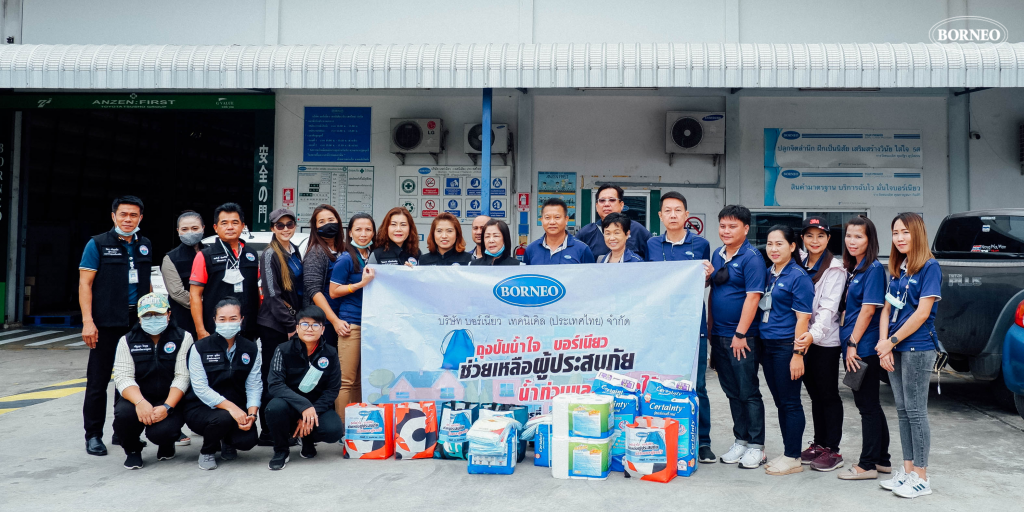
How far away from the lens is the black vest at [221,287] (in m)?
5.48

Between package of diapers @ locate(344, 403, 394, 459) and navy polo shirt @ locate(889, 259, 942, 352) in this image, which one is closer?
navy polo shirt @ locate(889, 259, 942, 352)

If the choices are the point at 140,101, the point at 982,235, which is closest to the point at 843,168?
the point at 982,235

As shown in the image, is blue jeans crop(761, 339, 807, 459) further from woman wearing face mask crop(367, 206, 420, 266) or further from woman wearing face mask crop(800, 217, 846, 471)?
woman wearing face mask crop(367, 206, 420, 266)

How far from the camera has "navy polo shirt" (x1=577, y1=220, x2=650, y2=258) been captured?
5.89m

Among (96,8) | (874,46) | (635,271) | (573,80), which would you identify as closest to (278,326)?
(635,271)

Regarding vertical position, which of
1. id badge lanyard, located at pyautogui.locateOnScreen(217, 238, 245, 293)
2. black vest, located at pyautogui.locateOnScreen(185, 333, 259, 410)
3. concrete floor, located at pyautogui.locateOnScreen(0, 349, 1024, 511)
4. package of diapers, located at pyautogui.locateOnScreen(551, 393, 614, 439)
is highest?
id badge lanyard, located at pyautogui.locateOnScreen(217, 238, 245, 293)

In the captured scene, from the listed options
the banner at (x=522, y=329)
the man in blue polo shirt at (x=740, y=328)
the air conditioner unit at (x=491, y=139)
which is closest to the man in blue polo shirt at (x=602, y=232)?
the banner at (x=522, y=329)

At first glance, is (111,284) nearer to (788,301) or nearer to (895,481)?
(788,301)

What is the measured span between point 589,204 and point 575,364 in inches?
281

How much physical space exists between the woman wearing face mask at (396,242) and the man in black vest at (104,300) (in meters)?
1.82

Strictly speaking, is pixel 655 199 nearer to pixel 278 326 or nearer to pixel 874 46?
pixel 874 46

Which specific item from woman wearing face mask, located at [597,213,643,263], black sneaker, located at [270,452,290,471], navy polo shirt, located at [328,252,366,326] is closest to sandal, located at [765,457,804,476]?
woman wearing face mask, located at [597,213,643,263]

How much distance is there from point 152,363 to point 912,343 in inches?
191

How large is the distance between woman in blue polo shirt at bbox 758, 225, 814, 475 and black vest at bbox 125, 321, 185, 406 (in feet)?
13.2
